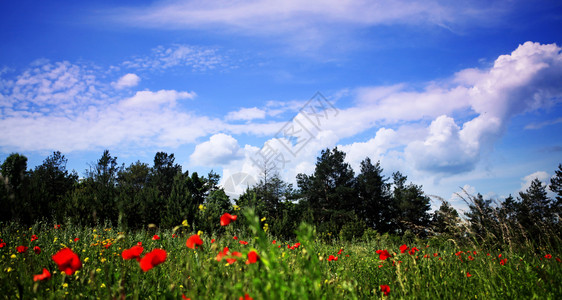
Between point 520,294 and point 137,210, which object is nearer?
point 520,294

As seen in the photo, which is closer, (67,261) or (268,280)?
(268,280)

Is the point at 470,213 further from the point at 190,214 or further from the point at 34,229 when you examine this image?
the point at 190,214

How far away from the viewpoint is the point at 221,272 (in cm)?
246

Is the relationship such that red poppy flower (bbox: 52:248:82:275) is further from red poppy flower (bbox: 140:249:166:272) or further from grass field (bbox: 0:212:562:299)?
red poppy flower (bbox: 140:249:166:272)

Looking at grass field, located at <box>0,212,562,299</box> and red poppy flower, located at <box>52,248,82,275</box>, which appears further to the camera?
red poppy flower, located at <box>52,248,82,275</box>

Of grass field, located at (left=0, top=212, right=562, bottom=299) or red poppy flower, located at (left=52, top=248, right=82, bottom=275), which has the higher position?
red poppy flower, located at (left=52, top=248, right=82, bottom=275)

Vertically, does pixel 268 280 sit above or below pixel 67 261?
below

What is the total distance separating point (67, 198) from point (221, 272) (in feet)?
45.7

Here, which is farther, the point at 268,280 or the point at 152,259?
the point at 152,259

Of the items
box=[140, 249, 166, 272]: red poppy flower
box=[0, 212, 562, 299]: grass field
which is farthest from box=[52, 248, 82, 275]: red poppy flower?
box=[140, 249, 166, 272]: red poppy flower

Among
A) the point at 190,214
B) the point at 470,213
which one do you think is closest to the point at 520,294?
the point at 470,213

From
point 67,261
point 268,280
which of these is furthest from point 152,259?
point 268,280

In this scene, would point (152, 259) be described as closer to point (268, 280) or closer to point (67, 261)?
point (67, 261)

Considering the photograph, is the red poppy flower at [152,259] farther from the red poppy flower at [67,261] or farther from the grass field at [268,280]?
the red poppy flower at [67,261]
